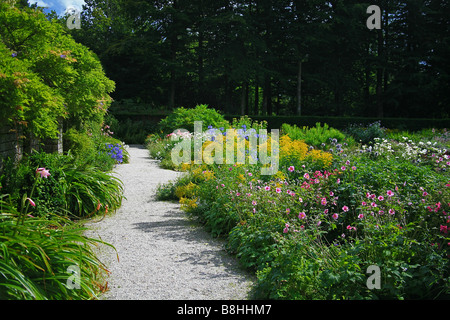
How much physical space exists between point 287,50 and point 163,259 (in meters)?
20.3

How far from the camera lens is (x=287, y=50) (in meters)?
21.9

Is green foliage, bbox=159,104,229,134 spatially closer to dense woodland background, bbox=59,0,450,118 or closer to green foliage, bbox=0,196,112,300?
green foliage, bbox=0,196,112,300

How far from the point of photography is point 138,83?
74.7 ft

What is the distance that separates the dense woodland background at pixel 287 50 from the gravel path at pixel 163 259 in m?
15.8

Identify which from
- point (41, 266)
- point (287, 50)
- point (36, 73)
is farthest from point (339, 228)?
point (287, 50)

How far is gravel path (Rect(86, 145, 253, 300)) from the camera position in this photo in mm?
2795

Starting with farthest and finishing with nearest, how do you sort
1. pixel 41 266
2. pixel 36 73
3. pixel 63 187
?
1. pixel 36 73
2. pixel 63 187
3. pixel 41 266

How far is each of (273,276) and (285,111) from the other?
954 inches

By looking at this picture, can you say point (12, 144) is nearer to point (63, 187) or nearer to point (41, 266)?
point (63, 187)

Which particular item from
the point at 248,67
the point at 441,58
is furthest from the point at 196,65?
the point at 441,58

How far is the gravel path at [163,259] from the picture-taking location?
2795mm

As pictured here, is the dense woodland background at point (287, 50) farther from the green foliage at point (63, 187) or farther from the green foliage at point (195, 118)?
the green foliage at point (63, 187)

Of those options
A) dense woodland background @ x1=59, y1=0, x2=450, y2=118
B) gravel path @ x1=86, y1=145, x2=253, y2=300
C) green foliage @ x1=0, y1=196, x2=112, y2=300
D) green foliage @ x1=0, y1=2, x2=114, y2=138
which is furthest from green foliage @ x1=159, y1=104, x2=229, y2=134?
dense woodland background @ x1=59, y1=0, x2=450, y2=118

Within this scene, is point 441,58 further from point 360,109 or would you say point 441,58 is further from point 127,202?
point 127,202
